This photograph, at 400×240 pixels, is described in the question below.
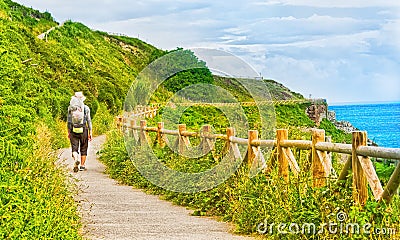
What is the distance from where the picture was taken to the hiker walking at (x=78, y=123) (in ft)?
57.0

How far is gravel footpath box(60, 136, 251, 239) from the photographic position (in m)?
9.79

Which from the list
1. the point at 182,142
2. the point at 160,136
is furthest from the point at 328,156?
the point at 160,136

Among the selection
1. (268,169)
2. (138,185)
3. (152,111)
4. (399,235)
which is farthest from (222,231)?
(152,111)

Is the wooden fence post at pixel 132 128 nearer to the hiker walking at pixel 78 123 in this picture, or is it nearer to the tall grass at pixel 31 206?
the hiker walking at pixel 78 123

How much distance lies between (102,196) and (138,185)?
1953 millimetres

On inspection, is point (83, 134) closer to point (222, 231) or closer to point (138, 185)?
point (138, 185)

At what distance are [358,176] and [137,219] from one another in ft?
13.7

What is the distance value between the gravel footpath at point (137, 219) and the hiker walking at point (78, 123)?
235cm

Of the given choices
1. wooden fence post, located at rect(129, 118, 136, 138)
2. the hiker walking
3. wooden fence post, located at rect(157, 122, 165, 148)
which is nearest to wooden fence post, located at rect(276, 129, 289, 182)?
wooden fence post, located at rect(157, 122, 165, 148)

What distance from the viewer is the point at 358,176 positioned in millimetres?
8109

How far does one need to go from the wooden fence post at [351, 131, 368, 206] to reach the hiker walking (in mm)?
10209

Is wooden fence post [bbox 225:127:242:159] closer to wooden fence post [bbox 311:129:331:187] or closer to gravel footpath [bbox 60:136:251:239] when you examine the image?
gravel footpath [bbox 60:136:251:239]

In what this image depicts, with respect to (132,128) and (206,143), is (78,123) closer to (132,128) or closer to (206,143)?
(132,128)

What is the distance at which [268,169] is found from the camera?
35.5ft
